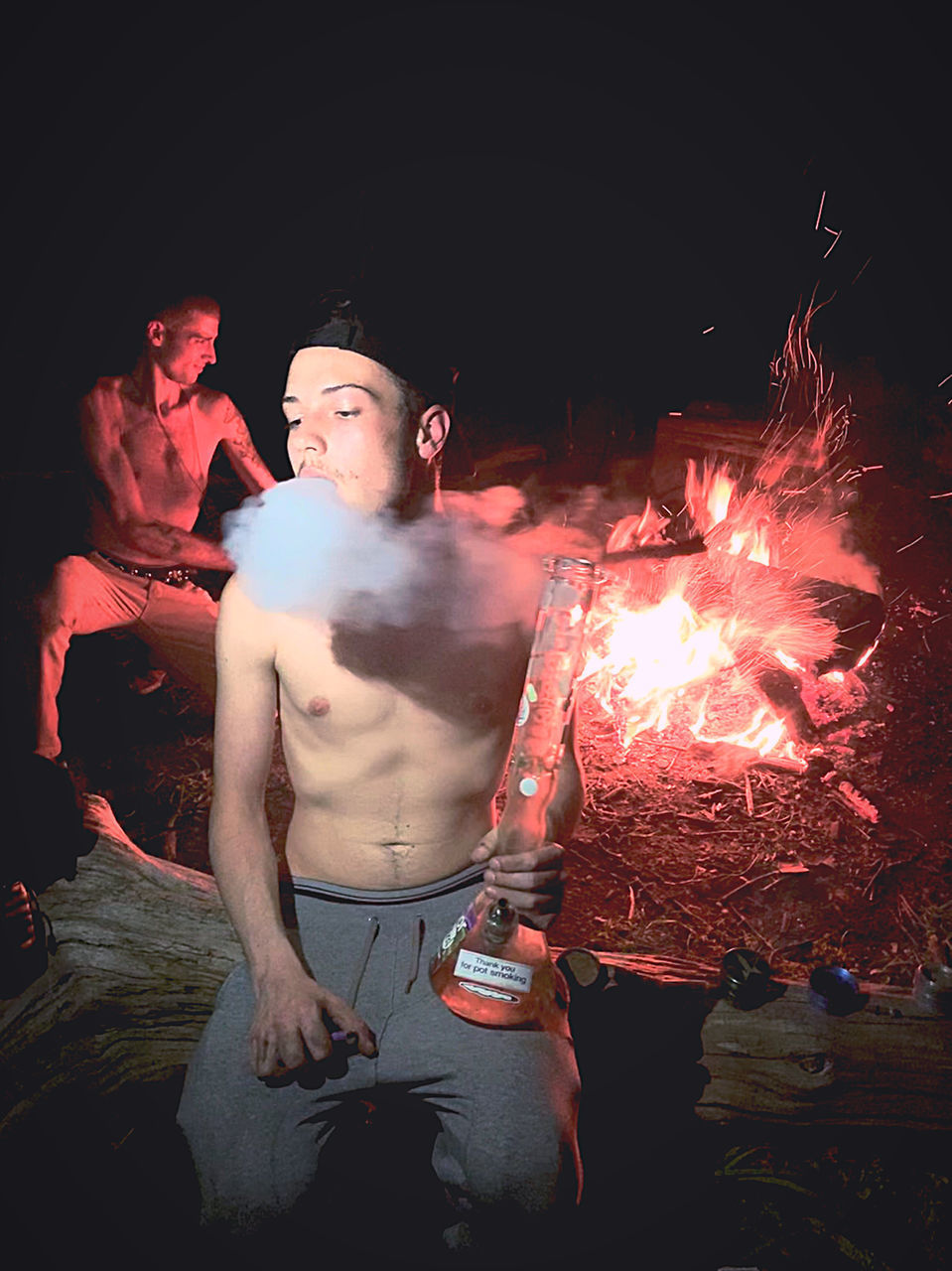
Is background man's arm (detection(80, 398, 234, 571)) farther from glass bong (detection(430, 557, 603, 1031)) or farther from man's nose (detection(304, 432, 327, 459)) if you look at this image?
glass bong (detection(430, 557, 603, 1031))

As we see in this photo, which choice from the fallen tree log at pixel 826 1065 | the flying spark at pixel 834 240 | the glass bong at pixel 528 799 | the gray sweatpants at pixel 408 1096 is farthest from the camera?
the flying spark at pixel 834 240

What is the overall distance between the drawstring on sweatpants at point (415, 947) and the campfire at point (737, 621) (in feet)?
12.5

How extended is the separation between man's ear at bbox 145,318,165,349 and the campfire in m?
3.76

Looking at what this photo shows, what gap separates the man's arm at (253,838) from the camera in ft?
7.38

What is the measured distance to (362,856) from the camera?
2.68 m

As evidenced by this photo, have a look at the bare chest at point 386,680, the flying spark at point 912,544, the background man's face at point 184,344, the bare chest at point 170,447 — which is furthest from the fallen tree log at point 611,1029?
the flying spark at point 912,544

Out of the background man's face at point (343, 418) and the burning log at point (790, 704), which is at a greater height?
the background man's face at point (343, 418)

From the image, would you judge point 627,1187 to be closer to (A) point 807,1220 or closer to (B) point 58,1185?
(A) point 807,1220

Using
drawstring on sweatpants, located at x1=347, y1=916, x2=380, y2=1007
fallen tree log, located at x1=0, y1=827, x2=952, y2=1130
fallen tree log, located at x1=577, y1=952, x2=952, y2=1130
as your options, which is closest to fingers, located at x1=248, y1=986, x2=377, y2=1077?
drawstring on sweatpants, located at x1=347, y1=916, x2=380, y2=1007

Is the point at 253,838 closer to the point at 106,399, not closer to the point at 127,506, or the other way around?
the point at 127,506

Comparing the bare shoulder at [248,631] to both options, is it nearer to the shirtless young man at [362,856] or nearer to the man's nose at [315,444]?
the shirtless young man at [362,856]

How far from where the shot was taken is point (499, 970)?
2.25 meters

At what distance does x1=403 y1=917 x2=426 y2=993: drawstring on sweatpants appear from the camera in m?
2.50

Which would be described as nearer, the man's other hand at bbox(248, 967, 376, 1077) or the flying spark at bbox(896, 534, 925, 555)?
the man's other hand at bbox(248, 967, 376, 1077)
